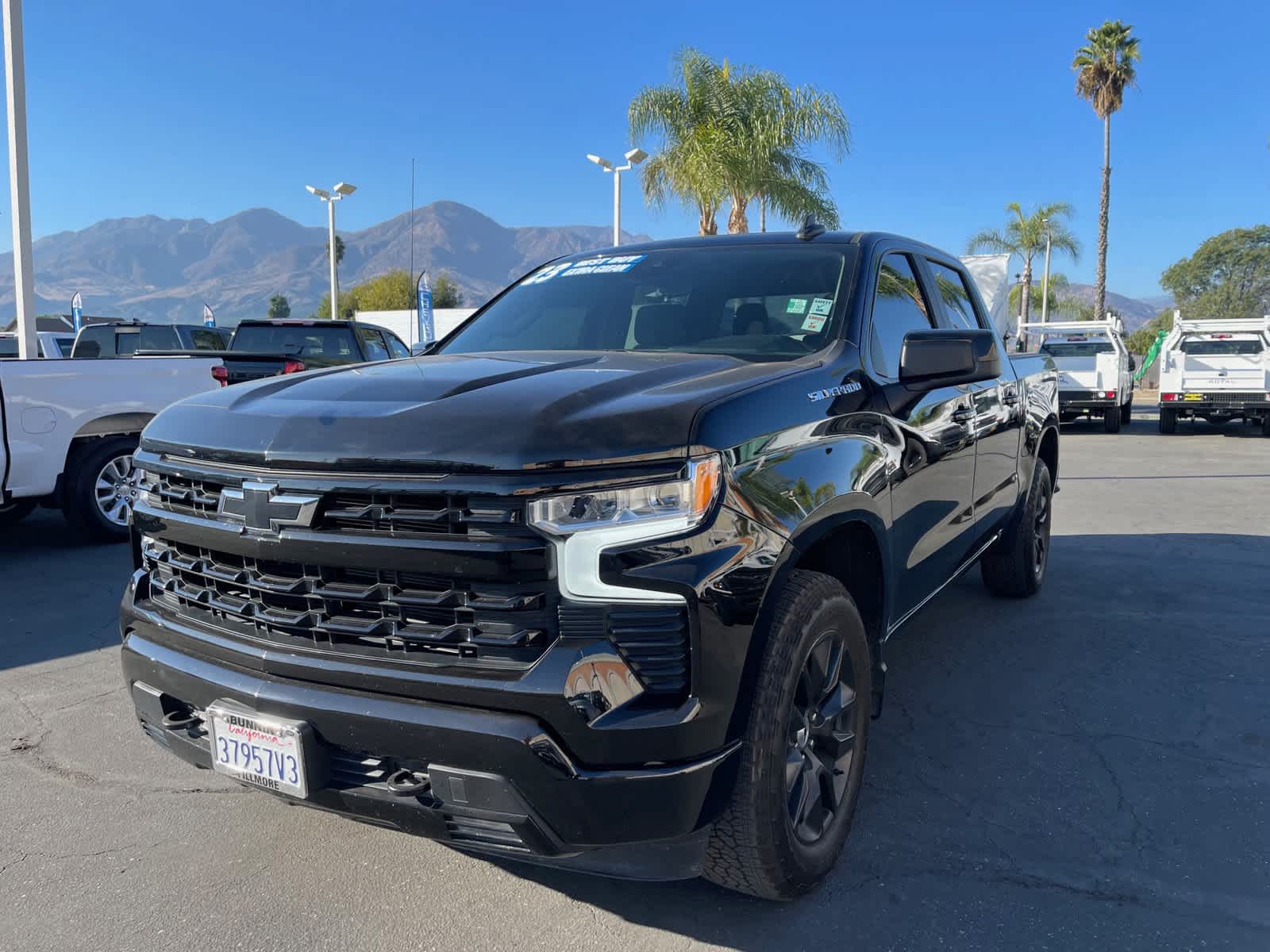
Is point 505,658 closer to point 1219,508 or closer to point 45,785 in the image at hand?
point 45,785

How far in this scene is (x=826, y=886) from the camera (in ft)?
8.91

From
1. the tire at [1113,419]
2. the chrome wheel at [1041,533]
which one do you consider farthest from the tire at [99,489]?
the tire at [1113,419]

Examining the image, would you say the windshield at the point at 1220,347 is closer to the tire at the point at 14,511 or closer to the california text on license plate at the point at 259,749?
the tire at the point at 14,511

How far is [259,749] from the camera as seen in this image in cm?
230

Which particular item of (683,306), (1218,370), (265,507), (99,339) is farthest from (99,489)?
(1218,370)

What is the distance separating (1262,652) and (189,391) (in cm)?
720

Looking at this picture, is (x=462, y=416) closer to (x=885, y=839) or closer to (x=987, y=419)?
(x=885, y=839)

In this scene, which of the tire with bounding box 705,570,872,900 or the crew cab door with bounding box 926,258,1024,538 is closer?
the tire with bounding box 705,570,872,900

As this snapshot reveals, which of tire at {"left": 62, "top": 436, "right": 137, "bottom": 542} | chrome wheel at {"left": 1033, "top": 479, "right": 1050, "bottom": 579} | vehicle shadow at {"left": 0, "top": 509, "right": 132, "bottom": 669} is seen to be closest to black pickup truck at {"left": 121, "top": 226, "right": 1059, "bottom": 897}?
vehicle shadow at {"left": 0, "top": 509, "right": 132, "bottom": 669}

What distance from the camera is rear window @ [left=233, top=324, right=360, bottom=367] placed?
11562 mm

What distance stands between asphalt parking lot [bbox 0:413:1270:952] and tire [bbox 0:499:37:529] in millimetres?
1997

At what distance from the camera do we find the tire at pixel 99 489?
691 cm

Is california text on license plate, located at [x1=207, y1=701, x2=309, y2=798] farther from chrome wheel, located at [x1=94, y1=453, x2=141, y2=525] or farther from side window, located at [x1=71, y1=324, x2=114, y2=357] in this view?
side window, located at [x1=71, y1=324, x2=114, y2=357]

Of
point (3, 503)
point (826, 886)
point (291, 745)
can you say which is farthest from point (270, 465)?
point (3, 503)
